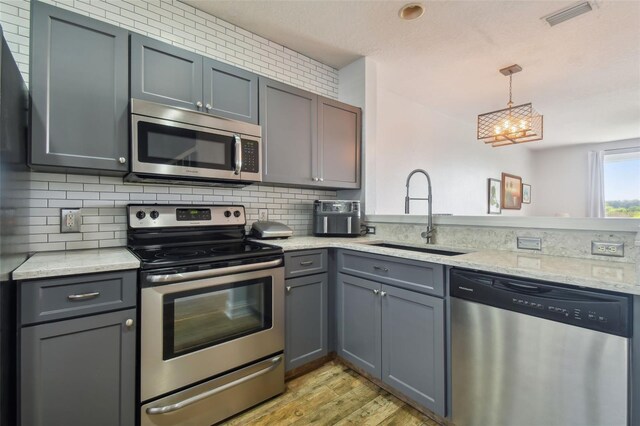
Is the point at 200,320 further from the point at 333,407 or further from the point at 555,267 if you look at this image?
the point at 555,267

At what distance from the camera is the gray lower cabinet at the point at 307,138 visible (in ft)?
7.30

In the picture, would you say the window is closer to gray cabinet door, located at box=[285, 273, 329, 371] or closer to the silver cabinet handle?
gray cabinet door, located at box=[285, 273, 329, 371]

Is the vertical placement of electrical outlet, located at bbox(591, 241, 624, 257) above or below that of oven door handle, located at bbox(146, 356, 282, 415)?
above

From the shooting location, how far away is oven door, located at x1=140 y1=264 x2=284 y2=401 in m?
1.36

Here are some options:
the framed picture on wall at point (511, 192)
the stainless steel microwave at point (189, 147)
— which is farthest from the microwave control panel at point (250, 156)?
the framed picture on wall at point (511, 192)

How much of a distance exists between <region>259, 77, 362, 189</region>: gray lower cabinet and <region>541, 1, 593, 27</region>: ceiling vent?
62.0 inches

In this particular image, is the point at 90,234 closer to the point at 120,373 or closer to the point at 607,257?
the point at 120,373

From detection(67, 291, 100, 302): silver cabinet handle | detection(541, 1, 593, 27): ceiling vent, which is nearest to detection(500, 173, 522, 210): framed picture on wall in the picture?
detection(541, 1, 593, 27): ceiling vent

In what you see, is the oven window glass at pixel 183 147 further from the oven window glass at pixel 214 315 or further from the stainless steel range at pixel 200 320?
the oven window glass at pixel 214 315

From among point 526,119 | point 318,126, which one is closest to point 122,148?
point 318,126

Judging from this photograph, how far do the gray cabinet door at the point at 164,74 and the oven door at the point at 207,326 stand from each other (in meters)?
1.11

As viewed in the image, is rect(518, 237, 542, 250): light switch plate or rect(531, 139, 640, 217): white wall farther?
rect(531, 139, 640, 217): white wall

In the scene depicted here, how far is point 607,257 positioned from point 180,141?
235cm

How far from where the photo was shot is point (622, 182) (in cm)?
581
